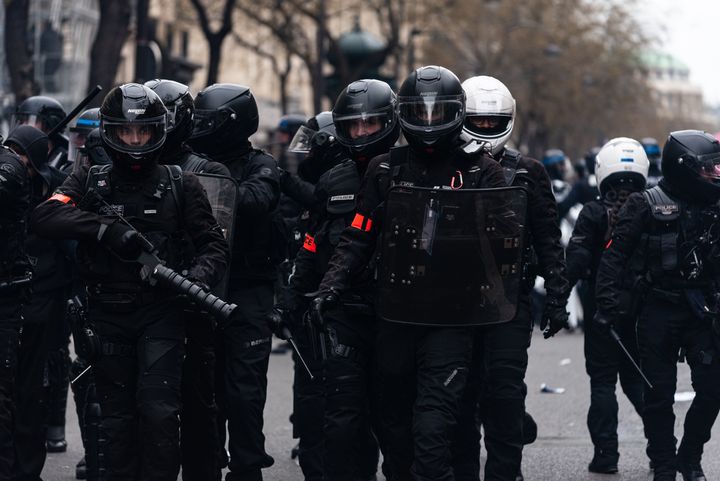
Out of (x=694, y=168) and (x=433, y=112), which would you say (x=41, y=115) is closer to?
(x=433, y=112)

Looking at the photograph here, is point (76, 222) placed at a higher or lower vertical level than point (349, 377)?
higher

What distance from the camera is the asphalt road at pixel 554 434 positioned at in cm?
810

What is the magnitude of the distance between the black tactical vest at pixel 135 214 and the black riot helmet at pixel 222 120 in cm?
100

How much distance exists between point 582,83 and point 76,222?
42791 mm

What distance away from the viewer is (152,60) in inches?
573

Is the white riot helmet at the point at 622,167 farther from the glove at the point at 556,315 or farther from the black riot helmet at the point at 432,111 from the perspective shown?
the black riot helmet at the point at 432,111

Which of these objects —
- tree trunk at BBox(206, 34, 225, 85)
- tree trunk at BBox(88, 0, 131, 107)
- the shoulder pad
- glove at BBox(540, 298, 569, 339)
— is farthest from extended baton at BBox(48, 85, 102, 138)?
tree trunk at BBox(206, 34, 225, 85)

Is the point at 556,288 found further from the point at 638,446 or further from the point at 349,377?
the point at 638,446

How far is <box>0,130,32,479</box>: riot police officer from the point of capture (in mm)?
6554

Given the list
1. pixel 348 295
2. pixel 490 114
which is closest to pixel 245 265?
pixel 348 295

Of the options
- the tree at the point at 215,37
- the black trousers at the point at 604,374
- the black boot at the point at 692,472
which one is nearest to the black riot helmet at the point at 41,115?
the black trousers at the point at 604,374

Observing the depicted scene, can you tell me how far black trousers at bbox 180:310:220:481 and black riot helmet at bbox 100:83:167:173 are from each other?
75cm

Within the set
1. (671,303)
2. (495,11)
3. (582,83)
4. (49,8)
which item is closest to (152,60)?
(671,303)

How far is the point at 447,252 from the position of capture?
6039 mm
